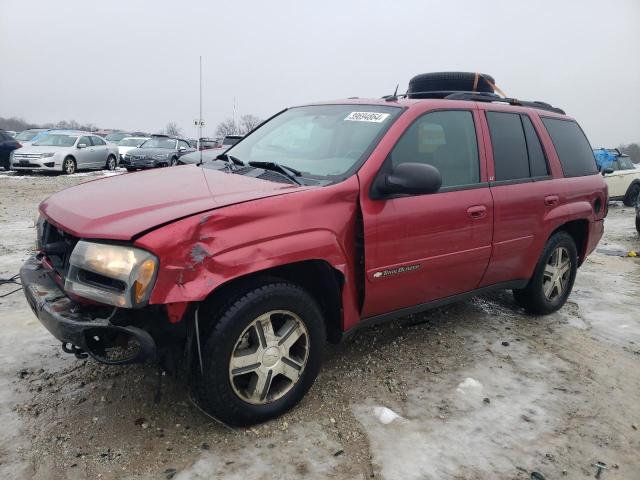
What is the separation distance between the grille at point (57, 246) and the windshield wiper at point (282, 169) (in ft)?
3.92

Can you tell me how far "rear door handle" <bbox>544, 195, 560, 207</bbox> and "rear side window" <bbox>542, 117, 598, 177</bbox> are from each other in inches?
12.7

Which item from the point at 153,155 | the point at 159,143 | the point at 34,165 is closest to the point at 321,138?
the point at 153,155

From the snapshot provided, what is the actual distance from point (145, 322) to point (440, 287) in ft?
6.38

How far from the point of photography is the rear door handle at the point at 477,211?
333cm

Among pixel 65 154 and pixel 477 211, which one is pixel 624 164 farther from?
pixel 65 154

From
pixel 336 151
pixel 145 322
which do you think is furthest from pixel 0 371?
pixel 336 151

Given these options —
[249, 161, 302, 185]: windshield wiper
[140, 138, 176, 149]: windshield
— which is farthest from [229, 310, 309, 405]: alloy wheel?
[140, 138, 176, 149]: windshield

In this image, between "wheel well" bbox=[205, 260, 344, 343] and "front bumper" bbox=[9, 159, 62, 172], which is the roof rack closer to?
"wheel well" bbox=[205, 260, 344, 343]

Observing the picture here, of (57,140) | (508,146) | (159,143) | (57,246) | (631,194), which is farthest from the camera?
(159,143)

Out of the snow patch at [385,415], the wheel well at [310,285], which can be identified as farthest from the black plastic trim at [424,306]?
the snow patch at [385,415]

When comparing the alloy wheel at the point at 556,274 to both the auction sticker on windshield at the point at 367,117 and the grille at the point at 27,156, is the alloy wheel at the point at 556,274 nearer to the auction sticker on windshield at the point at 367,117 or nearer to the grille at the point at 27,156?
the auction sticker on windshield at the point at 367,117

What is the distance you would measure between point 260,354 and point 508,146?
8.19 ft

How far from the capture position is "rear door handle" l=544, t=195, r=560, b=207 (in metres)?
3.95

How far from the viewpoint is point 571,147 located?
174 inches
